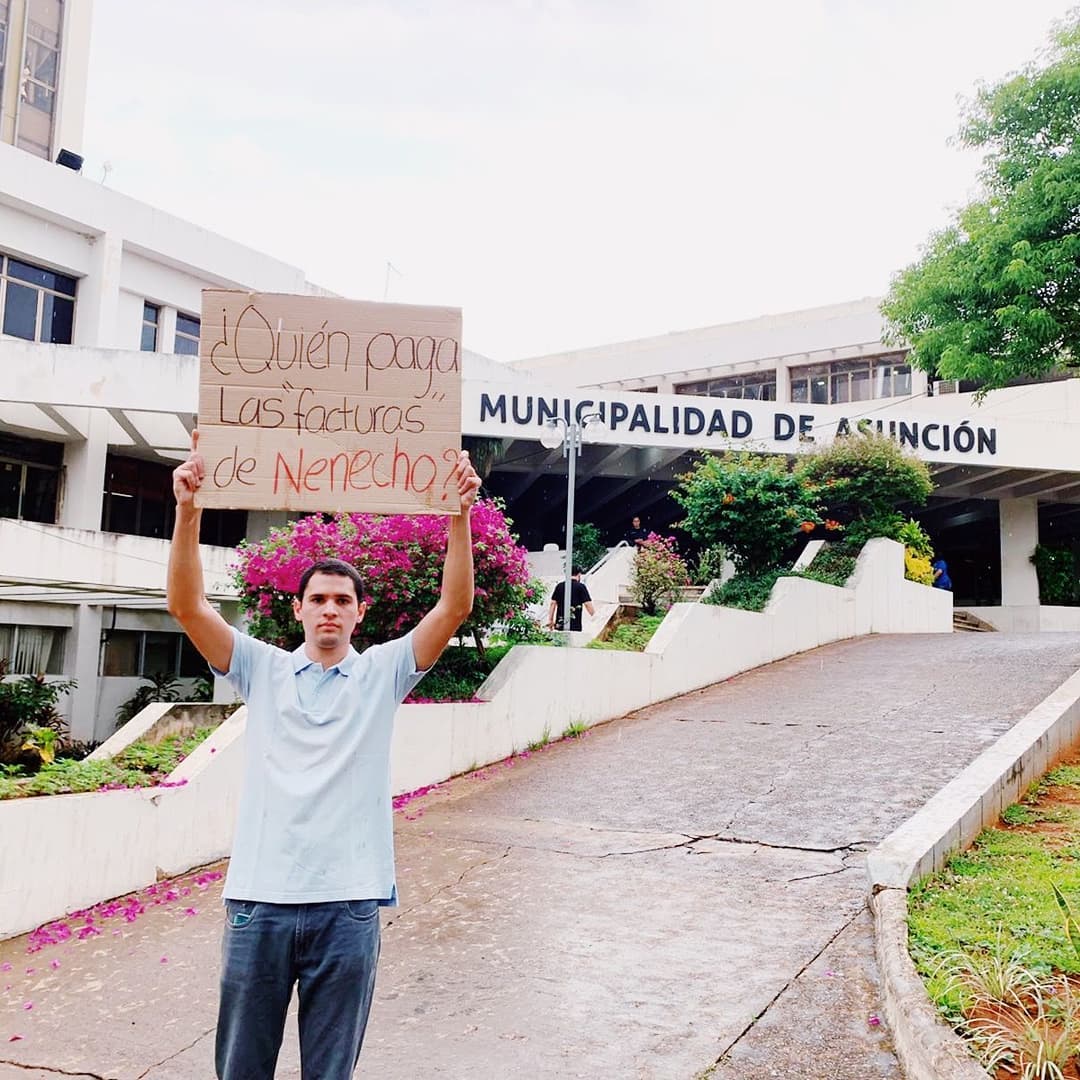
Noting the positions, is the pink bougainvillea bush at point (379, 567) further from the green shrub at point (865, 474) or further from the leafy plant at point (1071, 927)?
the green shrub at point (865, 474)

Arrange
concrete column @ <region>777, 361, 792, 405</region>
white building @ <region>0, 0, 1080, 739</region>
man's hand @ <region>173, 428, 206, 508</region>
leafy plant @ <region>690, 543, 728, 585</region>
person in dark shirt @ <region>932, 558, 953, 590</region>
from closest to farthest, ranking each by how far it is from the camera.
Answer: man's hand @ <region>173, 428, 206, 508</region> < leafy plant @ <region>690, 543, 728, 585</region> < white building @ <region>0, 0, 1080, 739</region> < person in dark shirt @ <region>932, 558, 953, 590</region> < concrete column @ <region>777, 361, 792, 405</region>

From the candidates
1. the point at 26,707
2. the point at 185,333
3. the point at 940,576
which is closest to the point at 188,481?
the point at 26,707

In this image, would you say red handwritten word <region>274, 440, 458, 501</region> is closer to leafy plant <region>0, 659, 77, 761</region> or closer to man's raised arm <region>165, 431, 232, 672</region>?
man's raised arm <region>165, 431, 232, 672</region>

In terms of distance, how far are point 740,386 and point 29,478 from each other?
22.4 metres

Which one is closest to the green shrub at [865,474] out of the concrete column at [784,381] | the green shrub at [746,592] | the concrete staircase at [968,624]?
the green shrub at [746,592]

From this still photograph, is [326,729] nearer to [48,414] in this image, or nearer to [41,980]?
[41,980]

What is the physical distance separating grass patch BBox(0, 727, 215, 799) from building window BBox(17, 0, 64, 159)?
99.5 ft

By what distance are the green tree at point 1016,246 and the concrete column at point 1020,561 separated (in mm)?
14371

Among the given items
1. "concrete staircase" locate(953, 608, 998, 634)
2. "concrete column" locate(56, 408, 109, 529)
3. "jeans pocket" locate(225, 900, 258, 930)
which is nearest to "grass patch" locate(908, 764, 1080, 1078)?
"jeans pocket" locate(225, 900, 258, 930)

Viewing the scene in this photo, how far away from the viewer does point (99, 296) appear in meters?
22.0

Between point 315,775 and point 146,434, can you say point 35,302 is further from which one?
point 315,775

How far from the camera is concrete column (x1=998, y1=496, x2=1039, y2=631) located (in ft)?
86.4

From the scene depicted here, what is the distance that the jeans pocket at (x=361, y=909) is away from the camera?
2.77m

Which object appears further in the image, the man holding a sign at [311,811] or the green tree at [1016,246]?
the green tree at [1016,246]
